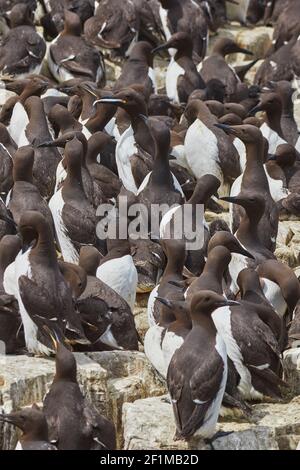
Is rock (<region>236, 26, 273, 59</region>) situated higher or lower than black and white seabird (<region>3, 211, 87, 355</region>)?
lower

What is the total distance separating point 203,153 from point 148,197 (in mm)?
1851

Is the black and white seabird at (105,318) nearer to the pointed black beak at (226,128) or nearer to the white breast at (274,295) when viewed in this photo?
the white breast at (274,295)

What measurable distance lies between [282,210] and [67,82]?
366 centimetres

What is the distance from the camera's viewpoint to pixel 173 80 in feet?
69.7

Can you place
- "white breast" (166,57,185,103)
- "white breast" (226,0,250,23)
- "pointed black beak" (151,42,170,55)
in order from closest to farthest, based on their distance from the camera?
1. "white breast" (166,57,185,103)
2. "pointed black beak" (151,42,170,55)
3. "white breast" (226,0,250,23)

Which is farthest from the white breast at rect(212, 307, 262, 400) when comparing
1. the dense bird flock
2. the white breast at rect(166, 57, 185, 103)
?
the white breast at rect(166, 57, 185, 103)

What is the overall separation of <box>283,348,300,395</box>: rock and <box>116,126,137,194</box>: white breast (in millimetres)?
4229

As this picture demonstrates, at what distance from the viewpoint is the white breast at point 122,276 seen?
15000mm

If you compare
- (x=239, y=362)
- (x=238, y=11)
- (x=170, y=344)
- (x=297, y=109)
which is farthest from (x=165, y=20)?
(x=170, y=344)

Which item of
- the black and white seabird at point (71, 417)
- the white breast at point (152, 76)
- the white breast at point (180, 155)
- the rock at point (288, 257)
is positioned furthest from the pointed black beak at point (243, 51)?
the black and white seabird at point (71, 417)

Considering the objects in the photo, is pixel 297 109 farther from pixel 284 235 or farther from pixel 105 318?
pixel 105 318

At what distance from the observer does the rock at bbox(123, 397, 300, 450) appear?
40.0 feet

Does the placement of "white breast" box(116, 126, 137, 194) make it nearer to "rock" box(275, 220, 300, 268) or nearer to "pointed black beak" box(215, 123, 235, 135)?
"pointed black beak" box(215, 123, 235, 135)

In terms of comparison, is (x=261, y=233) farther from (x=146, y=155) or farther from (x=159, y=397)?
(x=159, y=397)
